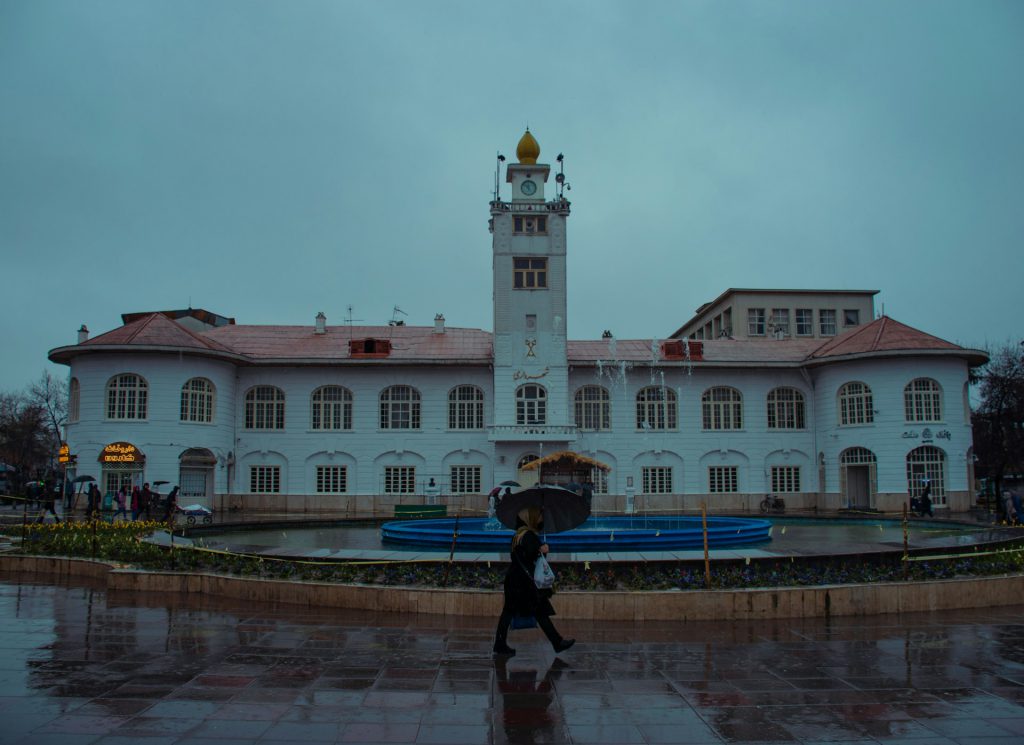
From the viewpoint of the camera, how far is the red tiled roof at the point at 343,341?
3781 cm

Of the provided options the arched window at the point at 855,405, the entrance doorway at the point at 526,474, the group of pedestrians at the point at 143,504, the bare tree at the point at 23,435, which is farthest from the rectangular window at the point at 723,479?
the bare tree at the point at 23,435

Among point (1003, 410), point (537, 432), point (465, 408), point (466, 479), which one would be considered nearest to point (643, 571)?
point (537, 432)

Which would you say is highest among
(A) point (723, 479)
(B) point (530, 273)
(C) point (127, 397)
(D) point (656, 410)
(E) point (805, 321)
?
(E) point (805, 321)

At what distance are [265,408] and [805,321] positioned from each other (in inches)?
→ 1762

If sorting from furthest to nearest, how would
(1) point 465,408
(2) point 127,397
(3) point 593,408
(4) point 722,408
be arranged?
(4) point 722,408
(3) point 593,408
(1) point 465,408
(2) point 127,397

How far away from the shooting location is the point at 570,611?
10.9 metres

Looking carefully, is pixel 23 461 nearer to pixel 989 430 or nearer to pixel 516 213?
pixel 516 213

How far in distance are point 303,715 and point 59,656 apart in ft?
11.1

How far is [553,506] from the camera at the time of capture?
1238cm

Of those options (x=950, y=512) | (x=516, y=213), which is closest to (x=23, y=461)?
(x=516, y=213)

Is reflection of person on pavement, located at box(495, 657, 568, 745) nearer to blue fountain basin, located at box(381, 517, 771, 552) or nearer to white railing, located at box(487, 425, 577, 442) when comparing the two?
blue fountain basin, located at box(381, 517, 771, 552)

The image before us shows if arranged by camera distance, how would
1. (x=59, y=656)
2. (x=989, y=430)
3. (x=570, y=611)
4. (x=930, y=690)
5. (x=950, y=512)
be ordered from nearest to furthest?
(x=930, y=690) < (x=59, y=656) < (x=570, y=611) < (x=950, y=512) < (x=989, y=430)

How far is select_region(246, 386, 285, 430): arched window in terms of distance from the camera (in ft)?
123

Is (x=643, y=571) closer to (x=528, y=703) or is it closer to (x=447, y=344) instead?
(x=528, y=703)
